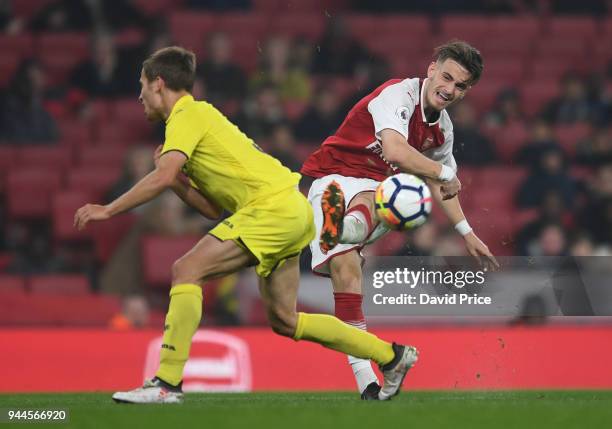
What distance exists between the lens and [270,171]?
593 centimetres

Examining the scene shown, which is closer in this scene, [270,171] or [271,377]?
[270,171]

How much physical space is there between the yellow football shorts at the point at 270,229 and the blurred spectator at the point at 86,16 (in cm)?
772

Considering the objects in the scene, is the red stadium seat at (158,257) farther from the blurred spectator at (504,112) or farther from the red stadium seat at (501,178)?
the blurred spectator at (504,112)

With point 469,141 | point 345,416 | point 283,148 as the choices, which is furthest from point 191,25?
point 345,416

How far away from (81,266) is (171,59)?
5.47 metres

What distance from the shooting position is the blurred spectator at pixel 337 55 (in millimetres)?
12781

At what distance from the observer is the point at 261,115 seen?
38.2 feet

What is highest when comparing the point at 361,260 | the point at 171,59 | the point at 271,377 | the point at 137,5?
the point at 137,5

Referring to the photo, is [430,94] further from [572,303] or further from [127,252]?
[127,252]

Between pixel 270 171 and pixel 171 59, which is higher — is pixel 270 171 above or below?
below

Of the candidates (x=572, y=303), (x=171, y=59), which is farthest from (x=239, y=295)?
(x=171, y=59)

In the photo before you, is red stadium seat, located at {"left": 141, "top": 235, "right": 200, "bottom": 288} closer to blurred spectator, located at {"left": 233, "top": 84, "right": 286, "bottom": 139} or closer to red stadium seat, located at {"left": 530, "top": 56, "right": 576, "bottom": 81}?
blurred spectator, located at {"left": 233, "top": 84, "right": 286, "bottom": 139}

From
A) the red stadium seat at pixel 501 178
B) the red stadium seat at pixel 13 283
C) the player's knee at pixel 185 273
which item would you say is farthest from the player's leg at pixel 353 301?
the red stadium seat at pixel 501 178

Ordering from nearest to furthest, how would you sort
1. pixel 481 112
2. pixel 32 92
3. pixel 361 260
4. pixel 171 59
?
pixel 171 59 < pixel 361 260 < pixel 32 92 < pixel 481 112
